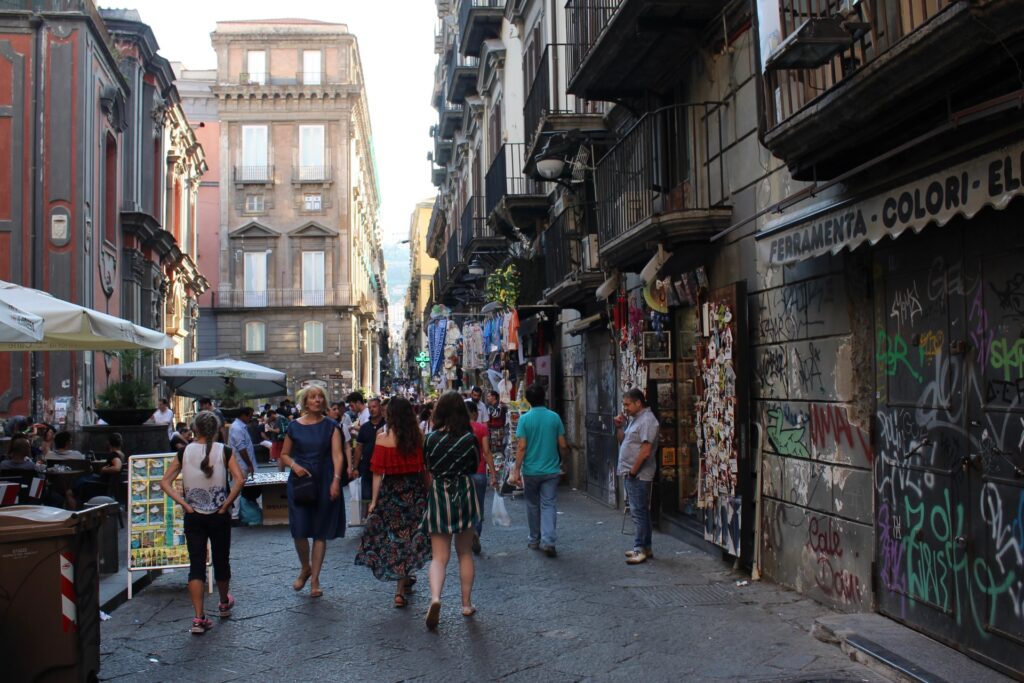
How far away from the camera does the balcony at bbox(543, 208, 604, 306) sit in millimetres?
14658

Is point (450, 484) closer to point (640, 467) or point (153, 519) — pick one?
point (640, 467)

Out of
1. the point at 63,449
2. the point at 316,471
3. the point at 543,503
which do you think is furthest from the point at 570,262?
the point at 316,471

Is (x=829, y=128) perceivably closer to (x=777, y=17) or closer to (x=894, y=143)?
(x=894, y=143)

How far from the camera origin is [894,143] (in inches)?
250

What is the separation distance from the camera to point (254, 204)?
57438mm

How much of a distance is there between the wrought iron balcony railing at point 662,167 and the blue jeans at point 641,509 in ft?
8.69

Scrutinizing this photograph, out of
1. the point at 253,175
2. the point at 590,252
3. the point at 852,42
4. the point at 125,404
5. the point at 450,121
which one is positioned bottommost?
the point at 125,404

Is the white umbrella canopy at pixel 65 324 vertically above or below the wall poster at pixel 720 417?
above

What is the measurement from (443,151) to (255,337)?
73.7 feet

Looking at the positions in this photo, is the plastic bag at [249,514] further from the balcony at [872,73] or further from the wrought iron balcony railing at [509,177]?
the balcony at [872,73]

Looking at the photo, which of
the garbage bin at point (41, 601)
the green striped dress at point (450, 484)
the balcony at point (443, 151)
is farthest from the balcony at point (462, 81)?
the garbage bin at point (41, 601)

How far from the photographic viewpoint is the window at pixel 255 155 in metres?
57.4

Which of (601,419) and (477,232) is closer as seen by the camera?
(601,419)

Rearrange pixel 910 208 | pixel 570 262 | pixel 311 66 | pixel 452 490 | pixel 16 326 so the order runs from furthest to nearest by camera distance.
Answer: pixel 311 66 < pixel 570 262 < pixel 16 326 < pixel 452 490 < pixel 910 208
